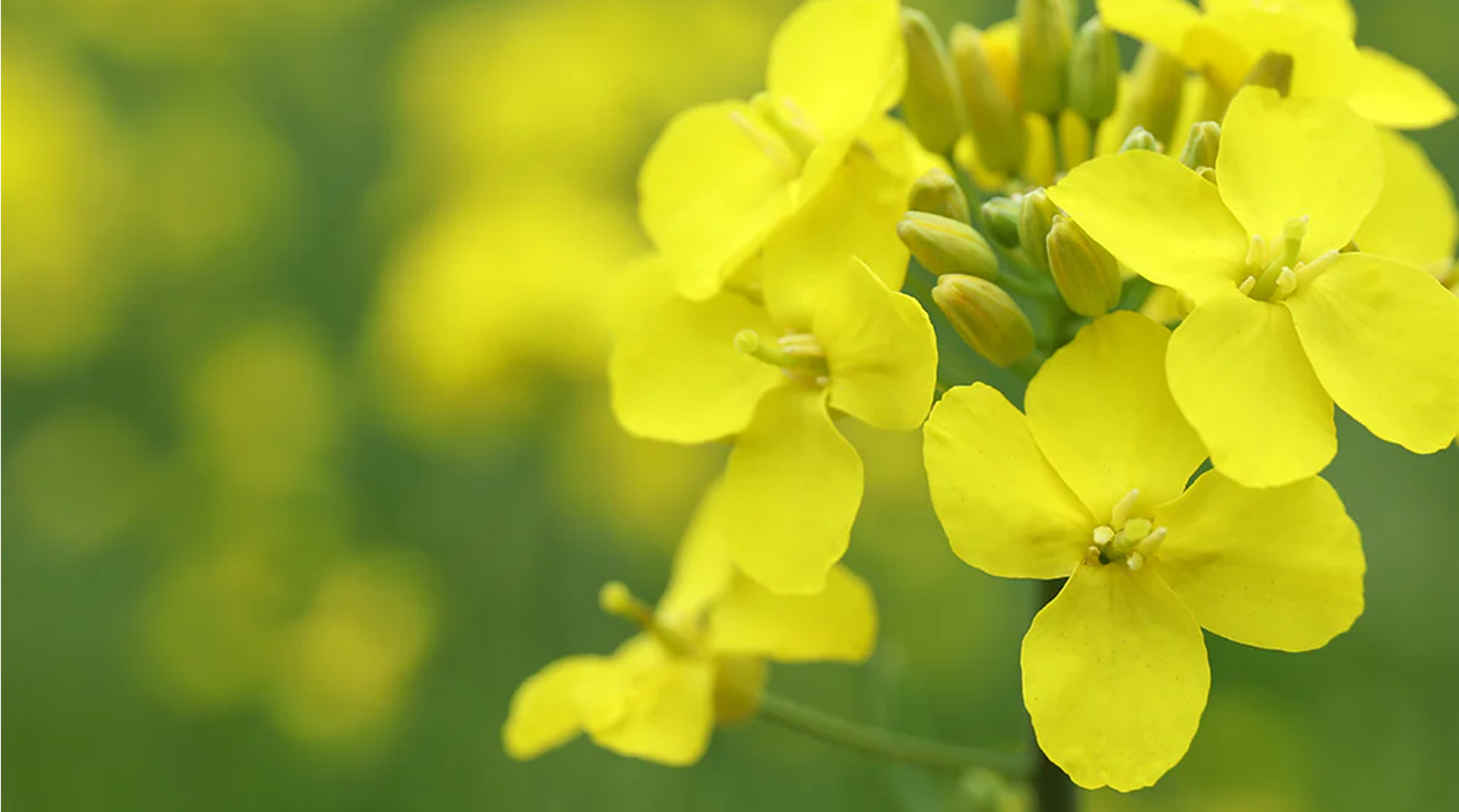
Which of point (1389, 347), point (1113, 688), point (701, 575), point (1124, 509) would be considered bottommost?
point (701, 575)

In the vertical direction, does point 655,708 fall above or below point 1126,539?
below

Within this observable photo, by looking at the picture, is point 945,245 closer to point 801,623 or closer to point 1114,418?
point 1114,418

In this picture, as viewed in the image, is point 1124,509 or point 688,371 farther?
point 688,371

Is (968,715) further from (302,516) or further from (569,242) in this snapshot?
(302,516)

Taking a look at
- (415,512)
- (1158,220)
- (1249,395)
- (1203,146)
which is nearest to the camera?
(1249,395)

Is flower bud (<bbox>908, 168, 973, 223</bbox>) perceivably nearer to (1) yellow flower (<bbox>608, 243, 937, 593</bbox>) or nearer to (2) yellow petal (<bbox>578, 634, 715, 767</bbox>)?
(1) yellow flower (<bbox>608, 243, 937, 593</bbox>)

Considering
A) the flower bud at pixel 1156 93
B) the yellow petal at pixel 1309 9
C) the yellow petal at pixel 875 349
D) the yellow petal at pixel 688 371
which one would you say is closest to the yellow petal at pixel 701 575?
the yellow petal at pixel 688 371

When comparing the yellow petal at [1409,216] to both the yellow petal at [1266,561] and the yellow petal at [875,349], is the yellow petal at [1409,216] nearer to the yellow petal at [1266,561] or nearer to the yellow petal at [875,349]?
the yellow petal at [1266,561]

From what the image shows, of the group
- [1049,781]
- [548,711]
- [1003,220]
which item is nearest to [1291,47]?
[1003,220]

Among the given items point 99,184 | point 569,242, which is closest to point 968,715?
point 569,242
